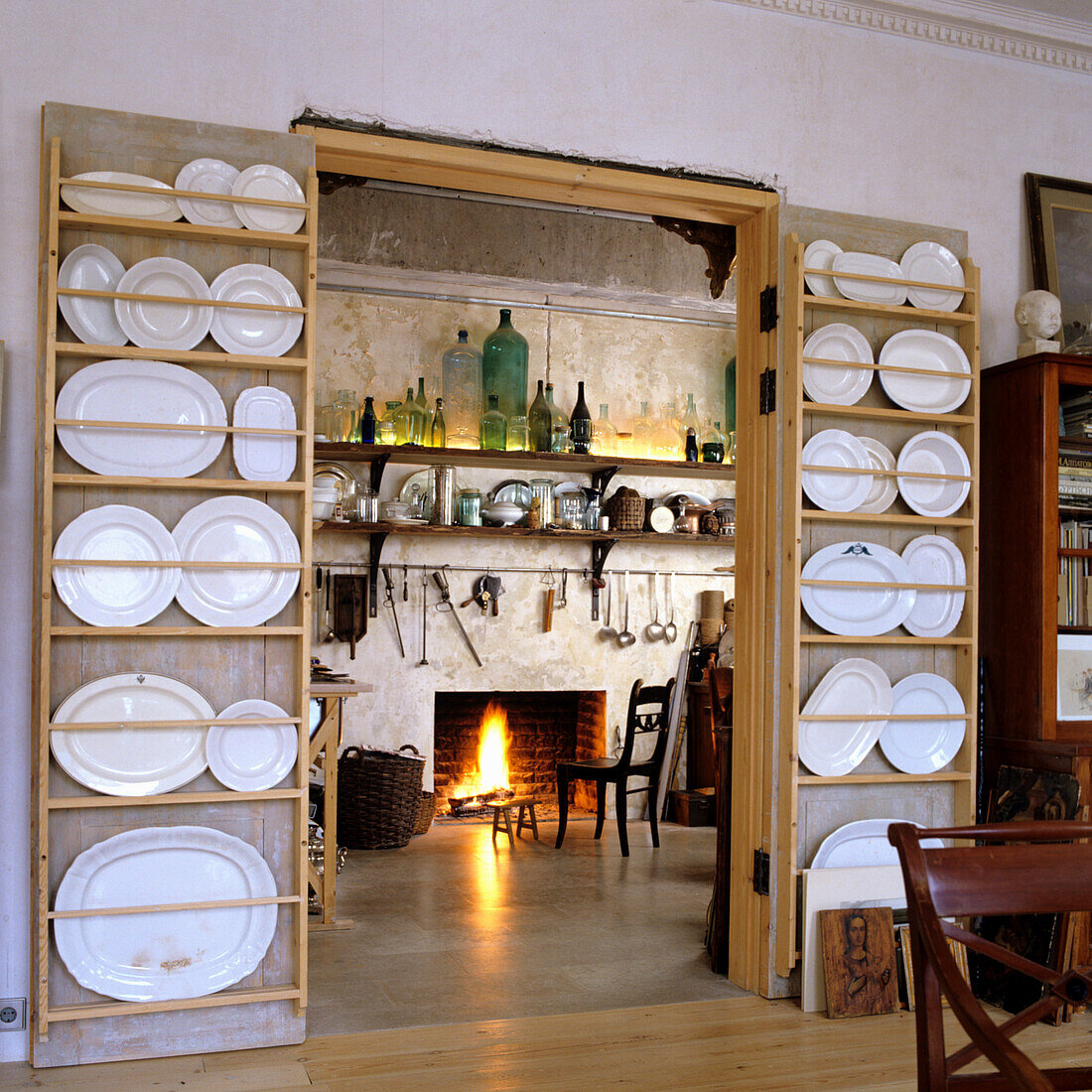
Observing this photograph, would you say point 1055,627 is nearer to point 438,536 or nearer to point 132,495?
point 132,495

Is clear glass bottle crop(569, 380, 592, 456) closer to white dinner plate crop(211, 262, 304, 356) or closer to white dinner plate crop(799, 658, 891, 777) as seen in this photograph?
white dinner plate crop(799, 658, 891, 777)

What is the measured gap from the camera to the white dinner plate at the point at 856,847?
3432mm

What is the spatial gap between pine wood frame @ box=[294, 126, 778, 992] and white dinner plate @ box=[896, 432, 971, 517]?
0.45 meters

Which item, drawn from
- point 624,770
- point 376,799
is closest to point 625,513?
point 624,770

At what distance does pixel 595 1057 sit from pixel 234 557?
1673 millimetres

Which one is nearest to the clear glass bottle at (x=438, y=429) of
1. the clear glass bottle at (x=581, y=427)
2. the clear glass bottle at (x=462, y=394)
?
the clear glass bottle at (x=462, y=394)

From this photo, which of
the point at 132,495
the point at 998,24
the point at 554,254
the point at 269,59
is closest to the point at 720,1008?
the point at 132,495

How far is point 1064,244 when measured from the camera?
395cm

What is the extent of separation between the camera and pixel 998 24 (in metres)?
3.81

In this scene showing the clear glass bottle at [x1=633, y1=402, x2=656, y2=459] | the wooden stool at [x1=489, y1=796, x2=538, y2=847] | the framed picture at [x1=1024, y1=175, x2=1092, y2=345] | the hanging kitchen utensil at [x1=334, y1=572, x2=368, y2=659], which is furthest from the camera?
the clear glass bottle at [x1=633, y1=402, x2=656, y2=459]

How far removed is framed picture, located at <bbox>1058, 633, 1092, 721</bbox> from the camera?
11.7 ft

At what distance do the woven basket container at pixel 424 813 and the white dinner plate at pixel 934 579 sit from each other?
12.0 feet

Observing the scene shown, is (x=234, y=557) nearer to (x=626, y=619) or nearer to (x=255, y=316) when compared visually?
(x=255, y=316)

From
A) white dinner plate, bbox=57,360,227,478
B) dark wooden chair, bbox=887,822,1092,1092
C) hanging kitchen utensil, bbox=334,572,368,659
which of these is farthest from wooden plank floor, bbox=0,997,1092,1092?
hanging kitchen utensil, bbox=334,572,368,659
